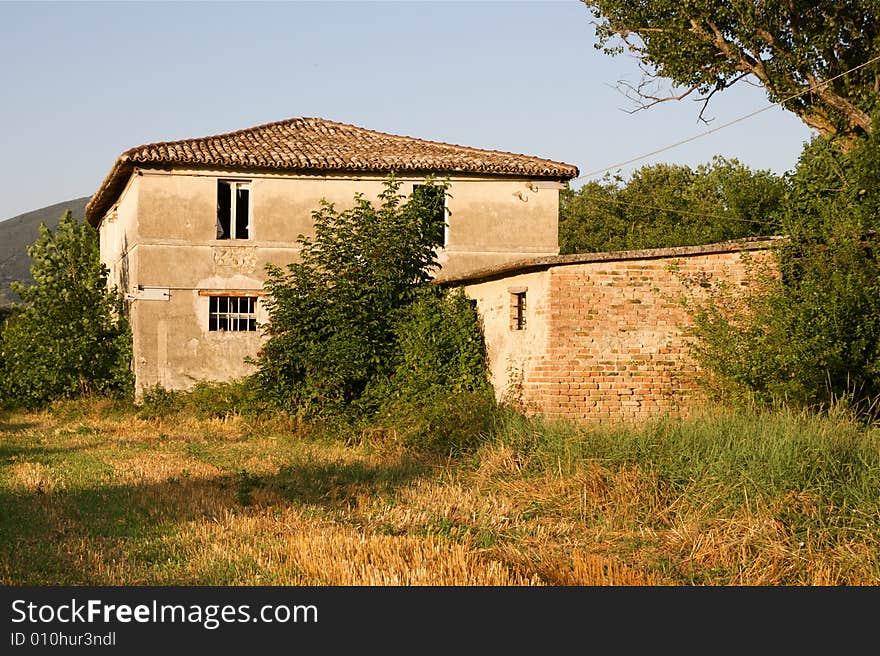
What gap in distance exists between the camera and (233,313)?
20.2m

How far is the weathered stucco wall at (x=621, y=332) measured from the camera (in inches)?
495

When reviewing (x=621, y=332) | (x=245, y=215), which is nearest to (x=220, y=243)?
(x=245, y=215)

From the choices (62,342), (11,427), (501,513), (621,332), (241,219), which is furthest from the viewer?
(241,219)

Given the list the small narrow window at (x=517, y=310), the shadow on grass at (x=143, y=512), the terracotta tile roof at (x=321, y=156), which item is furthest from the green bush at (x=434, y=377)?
the terracotta tile roof at (x=321, y=156)

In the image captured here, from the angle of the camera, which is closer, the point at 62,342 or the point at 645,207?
the point at 62,342

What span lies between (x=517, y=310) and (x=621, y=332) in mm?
1712

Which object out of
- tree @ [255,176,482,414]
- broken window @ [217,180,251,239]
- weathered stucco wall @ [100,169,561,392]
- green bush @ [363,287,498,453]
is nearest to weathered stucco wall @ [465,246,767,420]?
green bush @ [363,287,498,453]

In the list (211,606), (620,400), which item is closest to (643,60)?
(620,400)

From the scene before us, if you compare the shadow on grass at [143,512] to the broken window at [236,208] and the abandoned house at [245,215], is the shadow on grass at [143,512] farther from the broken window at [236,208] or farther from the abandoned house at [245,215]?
the broken window at [236,208]

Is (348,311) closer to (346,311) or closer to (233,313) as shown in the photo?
(346,311)

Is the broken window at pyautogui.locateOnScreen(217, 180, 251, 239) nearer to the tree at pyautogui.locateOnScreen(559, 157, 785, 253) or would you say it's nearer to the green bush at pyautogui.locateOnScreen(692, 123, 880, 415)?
the green bush at pyautogui.locateOnScreen(692, 123, 880, 415)

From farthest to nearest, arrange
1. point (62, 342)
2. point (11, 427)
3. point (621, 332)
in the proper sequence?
point (62, 342) < point (11, 427) < point (621, 332)

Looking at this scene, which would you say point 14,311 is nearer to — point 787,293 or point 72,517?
point 72,517

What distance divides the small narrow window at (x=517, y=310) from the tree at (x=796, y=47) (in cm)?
933
